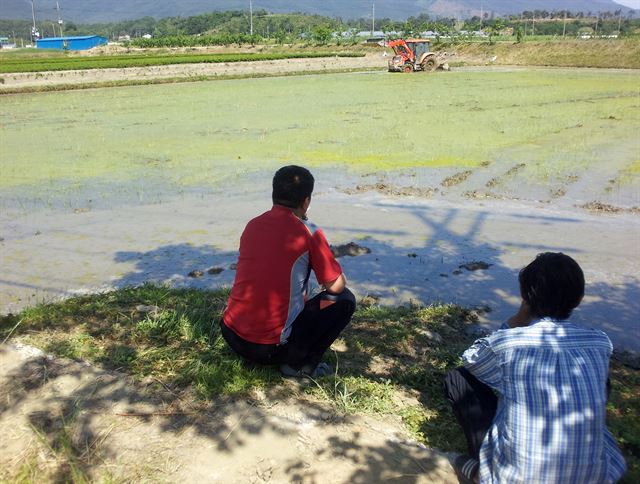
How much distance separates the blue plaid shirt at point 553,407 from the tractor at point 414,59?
29360 millimetres

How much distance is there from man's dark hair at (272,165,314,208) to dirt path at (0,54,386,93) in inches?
887

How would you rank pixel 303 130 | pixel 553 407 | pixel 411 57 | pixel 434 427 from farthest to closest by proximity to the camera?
pixel 411 57 → pixel 303 130 → pixel 434 427 → pixel 553 407

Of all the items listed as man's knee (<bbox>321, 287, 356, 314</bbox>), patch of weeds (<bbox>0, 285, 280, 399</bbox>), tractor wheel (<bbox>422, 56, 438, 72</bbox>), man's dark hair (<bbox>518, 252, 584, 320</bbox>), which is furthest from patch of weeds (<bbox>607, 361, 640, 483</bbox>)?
tractor wheel (<bbox>422, 56, 438, 72</bbox>)

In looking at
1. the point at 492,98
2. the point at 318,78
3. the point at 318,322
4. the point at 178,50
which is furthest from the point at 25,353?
the point at 178,50

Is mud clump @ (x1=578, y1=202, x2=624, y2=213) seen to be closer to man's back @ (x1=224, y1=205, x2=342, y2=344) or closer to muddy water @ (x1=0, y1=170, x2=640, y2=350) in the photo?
muddy water @ (x1=0, y1=170, x2=640, y2=350)

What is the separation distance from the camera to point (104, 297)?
423 centimetres

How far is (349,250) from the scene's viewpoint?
555cm

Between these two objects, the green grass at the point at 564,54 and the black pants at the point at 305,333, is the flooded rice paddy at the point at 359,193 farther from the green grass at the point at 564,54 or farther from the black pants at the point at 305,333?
the green grass at the point at 564,54

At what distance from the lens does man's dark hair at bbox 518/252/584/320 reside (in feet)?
6.59

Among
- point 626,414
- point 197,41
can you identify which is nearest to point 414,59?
point 626,414

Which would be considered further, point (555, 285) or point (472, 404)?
point (472, 404)

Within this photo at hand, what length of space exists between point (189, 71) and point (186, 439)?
1114 inches

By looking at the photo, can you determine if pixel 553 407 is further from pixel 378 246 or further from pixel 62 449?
pixel 378 246

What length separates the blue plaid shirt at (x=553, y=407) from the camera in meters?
1.91
